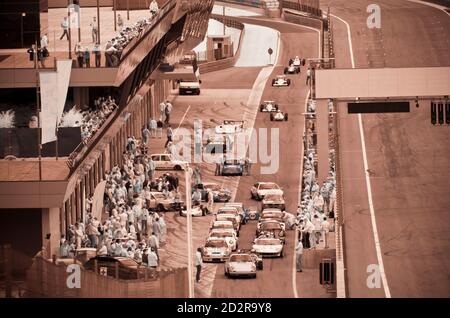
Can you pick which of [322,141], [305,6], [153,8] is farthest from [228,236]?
[305,6]

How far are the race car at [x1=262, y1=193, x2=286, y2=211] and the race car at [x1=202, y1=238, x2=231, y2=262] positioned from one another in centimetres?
1104

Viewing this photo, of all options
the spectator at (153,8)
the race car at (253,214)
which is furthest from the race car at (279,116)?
the race car at (253,214)

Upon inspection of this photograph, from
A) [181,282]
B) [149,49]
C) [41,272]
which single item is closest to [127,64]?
[149,49]

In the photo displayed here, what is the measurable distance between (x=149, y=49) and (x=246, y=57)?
159 feet

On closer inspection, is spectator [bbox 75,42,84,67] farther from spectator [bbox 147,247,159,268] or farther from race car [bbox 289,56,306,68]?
race car [bbox 289,56,306,68]

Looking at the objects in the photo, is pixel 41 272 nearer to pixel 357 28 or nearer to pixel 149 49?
pixel 149 49

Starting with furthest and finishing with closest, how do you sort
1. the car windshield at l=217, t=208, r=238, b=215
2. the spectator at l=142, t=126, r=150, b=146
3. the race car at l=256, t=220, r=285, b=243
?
the spectator at l=142, t=126, r=150, b=146 < the car windshield at l=217, t=208, r=238, b=215 < the race car at l=256, t=220, r=285, b=243

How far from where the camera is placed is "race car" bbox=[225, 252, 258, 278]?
77875 millimetres

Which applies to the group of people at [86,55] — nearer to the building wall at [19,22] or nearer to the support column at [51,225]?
the building wall at [19,22]

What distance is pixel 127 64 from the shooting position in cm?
9288

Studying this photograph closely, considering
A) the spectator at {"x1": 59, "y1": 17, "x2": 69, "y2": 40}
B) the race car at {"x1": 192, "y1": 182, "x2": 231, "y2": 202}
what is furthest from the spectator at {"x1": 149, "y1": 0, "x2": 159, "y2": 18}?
the race car at {"x1": 192, "y1": 182, "x2": 231, "y2": 202}

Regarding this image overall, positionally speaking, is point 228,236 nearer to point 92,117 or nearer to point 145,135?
point 92,117

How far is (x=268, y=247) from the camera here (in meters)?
82.4

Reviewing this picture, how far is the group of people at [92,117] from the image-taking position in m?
85.9
